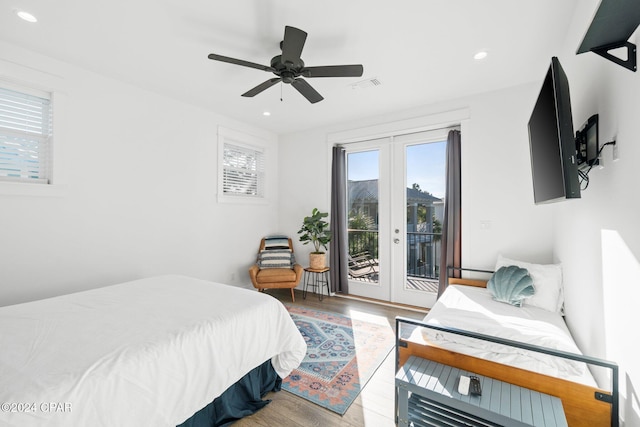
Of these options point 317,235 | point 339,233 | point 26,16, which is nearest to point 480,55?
point 339,233

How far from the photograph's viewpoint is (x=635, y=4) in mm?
936

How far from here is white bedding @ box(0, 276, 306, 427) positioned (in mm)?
1076

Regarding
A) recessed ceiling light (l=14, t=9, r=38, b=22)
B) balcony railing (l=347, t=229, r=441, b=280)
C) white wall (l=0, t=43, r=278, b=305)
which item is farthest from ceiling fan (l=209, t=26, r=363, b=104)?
balcony railing (l=347, t=229, r=441, b=280)

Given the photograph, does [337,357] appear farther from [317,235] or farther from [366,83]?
[366,83]

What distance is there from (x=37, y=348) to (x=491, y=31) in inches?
137

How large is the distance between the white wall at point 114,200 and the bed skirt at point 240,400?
197 centimetres

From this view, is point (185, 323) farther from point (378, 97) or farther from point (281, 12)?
point (378, 97)

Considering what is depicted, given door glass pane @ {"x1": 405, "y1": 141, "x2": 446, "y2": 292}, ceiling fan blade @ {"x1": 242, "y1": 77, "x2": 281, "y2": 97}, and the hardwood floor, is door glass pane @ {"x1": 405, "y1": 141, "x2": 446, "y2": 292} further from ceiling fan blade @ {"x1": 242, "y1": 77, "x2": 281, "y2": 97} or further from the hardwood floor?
ceiling fan blade @ {"x1": 242, "y1": 77, "x2": 281, "y2": 97}

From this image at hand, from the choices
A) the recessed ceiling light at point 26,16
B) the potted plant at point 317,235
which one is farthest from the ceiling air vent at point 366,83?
the recessed ceiling light at point 26,16

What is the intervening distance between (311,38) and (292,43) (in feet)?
1.49

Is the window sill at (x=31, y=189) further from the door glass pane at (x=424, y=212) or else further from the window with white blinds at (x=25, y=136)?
the door glass pane at (x=424, y=212)

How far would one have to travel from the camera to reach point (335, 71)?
83.9 inches

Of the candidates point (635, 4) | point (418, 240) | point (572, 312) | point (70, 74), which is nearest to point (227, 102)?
point (70, 74)

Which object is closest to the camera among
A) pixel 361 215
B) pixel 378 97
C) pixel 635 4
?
pixel 635 4
